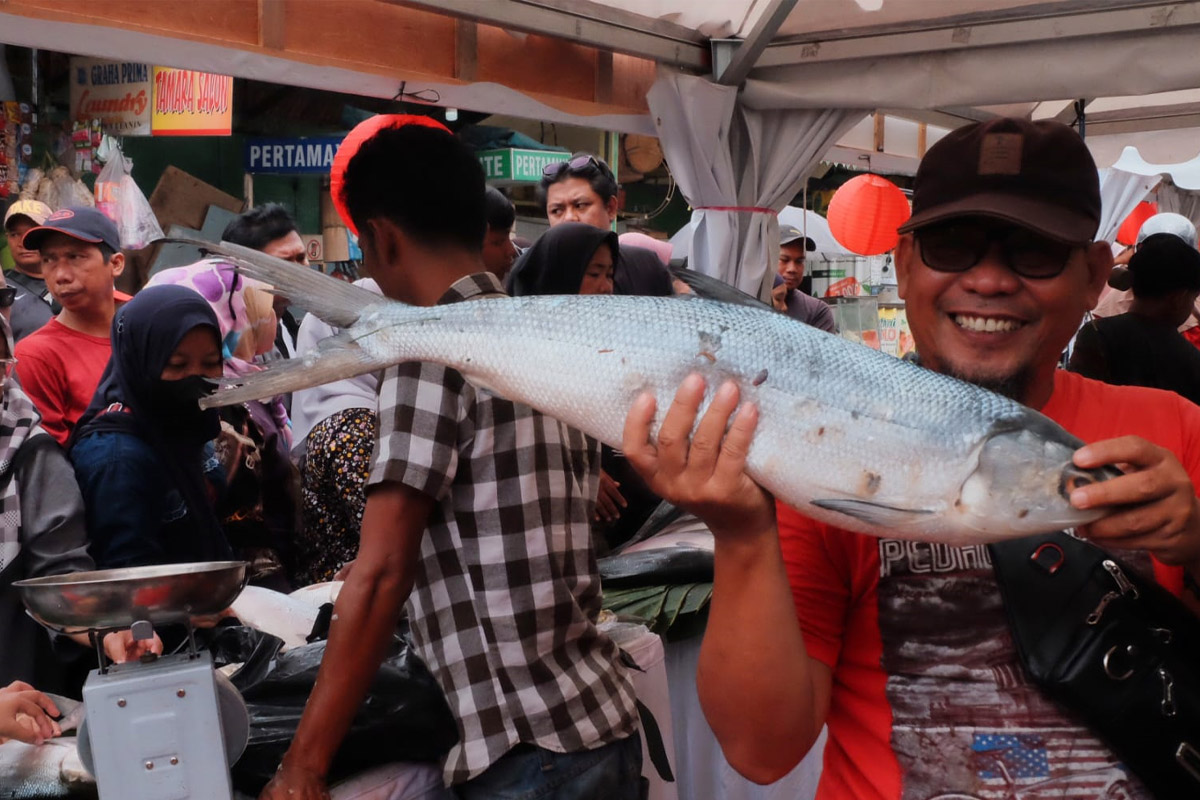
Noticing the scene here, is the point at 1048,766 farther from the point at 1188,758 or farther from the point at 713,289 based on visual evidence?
the point at 713,289

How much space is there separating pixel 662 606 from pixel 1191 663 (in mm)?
2290

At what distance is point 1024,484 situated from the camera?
1.27 meters

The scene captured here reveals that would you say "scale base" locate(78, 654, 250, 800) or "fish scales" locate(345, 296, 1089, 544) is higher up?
"fish scales" locate(345, 296, 1089, 544)

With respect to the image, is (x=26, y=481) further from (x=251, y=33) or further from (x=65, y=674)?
(x=251, y=33)

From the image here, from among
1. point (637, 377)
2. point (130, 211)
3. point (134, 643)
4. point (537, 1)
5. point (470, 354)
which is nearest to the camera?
point (637, 377)

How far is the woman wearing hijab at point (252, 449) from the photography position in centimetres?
375

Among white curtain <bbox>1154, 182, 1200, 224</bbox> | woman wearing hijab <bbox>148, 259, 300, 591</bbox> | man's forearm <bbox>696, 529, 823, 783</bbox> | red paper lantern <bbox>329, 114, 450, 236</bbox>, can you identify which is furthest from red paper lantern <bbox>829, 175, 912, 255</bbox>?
man's forearm <bbox>696, 529, 823, 783</bbox>

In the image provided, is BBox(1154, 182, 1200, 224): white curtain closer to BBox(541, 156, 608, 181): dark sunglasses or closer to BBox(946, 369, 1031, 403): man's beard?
BBox(541, 156, 608, 181): dark sunglasses

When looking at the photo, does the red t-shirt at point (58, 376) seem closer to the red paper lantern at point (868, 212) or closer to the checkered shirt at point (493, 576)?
the checkered shirt at point (493, 576)

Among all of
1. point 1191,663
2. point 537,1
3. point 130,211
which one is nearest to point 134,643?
point 1191,663

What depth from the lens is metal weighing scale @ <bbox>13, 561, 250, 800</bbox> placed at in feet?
6.40

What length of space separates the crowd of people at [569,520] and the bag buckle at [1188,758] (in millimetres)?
74

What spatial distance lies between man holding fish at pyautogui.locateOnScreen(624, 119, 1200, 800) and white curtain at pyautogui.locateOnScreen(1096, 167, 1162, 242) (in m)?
9.18

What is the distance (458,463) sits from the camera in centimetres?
211
